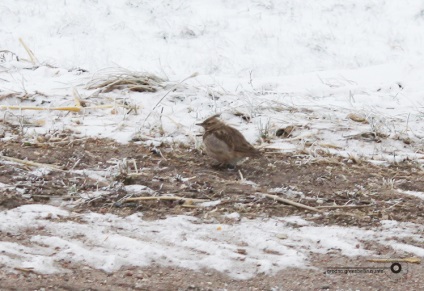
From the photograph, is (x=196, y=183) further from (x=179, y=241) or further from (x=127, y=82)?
(x=127, y=82)

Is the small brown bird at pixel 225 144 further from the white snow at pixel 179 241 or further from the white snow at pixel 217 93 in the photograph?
the white snow at pixel 179 241

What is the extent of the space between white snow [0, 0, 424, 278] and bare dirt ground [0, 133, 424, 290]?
10 cm

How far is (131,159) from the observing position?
543cm

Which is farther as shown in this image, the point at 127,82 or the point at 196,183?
the point at 127,82

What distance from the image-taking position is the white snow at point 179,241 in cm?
391

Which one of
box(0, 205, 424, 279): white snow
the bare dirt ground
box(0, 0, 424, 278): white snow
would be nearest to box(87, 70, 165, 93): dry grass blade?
box(0, 0, 424, 278): white snow

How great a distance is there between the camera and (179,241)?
13.7ft

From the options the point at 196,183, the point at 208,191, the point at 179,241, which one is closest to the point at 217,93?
the point at 196,183

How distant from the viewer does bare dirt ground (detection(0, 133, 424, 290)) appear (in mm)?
3756

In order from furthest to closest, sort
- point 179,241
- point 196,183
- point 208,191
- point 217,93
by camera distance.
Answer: point 217,93, point 196,183, point 208,191, point 179,241

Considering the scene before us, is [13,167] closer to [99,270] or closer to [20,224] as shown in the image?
[20,224]

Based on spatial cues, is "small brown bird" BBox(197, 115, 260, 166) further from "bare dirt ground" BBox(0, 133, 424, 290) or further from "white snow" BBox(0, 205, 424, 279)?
"white snow" BBox(0, 205, 424, 279)

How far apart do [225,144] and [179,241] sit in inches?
48.8

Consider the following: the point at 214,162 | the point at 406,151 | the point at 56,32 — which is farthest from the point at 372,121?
the point at 56,32
